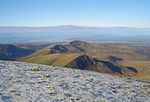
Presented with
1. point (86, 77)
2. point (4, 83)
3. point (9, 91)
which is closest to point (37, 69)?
point (86, 77)

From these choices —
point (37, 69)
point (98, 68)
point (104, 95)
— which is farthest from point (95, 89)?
point (98, 68)

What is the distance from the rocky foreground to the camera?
13081 millimetres

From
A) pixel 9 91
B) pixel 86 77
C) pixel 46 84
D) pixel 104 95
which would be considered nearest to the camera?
pixel 9 91

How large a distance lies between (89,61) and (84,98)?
12254 cm

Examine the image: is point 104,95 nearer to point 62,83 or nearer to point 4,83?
point 62,83

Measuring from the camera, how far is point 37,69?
1961cm

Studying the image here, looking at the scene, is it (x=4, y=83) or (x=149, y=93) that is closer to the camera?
(x=4, y=83)

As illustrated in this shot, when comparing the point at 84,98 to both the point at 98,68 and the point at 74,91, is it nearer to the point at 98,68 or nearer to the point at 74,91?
the point at 74,91

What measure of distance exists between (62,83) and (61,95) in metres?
2.20

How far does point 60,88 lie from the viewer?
1474cm

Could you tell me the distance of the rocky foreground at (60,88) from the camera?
13.1m

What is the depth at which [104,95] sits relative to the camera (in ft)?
46.7

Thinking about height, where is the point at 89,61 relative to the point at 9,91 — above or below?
below

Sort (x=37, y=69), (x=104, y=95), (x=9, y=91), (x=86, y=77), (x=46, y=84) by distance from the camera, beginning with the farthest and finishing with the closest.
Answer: (x=37, y=69)
(x=86, y=77)
(x=46, y=84)
(x=104, y=95)
(x=9, y=91)
